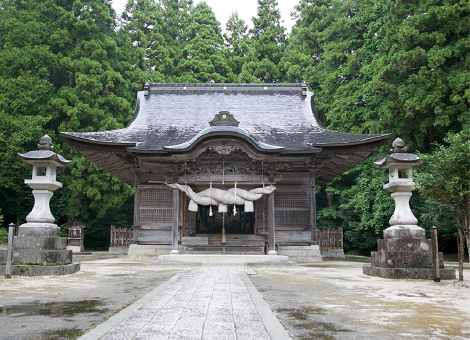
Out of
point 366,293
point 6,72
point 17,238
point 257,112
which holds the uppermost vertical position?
point 6,72

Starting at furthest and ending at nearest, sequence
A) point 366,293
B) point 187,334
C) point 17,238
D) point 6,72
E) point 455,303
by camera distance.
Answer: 1. point 6,72
2. point 17,238
3. point 366,293
4. point 455,303
5. point 187,334

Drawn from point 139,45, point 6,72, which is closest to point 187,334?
point 6,72

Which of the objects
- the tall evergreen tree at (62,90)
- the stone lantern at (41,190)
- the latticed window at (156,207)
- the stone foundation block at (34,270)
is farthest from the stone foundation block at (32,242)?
the tall evergreen tree at (62,90)

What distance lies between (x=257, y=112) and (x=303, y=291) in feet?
35.2

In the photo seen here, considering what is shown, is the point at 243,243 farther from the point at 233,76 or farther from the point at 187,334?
the point at 233,76

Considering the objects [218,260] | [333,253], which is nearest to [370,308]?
[218,260]

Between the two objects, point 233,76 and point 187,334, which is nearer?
point 187,334

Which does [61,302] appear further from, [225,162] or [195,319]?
[225,162]

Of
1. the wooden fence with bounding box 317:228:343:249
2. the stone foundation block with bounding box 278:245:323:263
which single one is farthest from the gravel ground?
the wooden fence with bounding box 317:228:343:249

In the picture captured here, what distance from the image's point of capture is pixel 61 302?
445 cm

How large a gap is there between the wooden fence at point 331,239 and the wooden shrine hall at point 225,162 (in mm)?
2451

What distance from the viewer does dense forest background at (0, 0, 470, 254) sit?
50.8ft

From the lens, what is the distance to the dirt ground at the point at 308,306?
3.21m

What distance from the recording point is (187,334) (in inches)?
114
